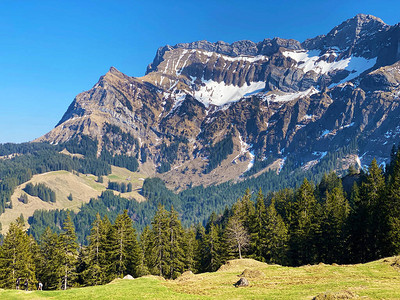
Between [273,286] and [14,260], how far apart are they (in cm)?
5410

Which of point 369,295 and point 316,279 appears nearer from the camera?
point 369,295

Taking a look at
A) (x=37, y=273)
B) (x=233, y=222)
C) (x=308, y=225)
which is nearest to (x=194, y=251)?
(x=233, y=222)

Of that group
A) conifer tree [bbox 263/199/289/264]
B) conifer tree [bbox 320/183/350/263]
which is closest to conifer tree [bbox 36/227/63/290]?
conifer tree [bbox 263/199/289/264]

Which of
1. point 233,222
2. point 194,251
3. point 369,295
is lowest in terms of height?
point 369,295

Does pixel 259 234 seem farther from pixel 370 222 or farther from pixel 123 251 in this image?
pixel 123 251

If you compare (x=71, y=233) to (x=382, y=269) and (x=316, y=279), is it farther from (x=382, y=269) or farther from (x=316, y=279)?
(x=382, y=269)

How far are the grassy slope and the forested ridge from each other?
18976 millimetres

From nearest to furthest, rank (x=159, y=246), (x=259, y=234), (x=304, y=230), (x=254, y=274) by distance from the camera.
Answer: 1. (x=254, y=274)
2. (x=159, y=246)
3. (x=304, y=230)
4. (x=259, y=234)

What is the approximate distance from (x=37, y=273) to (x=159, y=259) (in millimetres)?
29608

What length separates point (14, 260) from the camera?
71.2m

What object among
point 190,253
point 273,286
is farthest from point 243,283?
point 190,253

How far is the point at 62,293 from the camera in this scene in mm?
46312

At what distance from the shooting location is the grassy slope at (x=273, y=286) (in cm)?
3778

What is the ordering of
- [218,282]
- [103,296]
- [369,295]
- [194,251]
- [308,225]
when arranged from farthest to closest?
1. [194,251]
2. [308,225]
3. [218,282]
4. [103,296]
5. [369,295]
